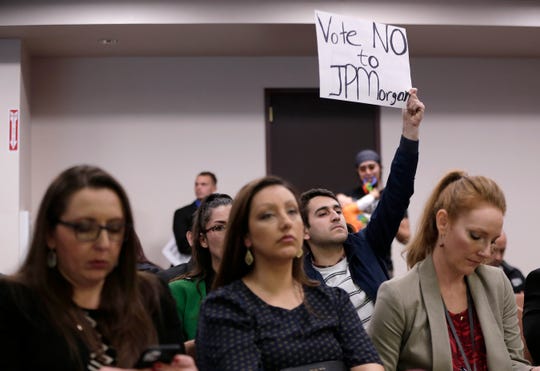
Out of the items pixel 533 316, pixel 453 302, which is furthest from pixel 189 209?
pixel 453 302

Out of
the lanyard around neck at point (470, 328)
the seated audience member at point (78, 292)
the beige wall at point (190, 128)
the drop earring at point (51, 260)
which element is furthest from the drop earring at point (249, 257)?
the beige wall at point (190, 128)

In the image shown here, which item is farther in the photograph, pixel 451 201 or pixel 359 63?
pixel 359 63

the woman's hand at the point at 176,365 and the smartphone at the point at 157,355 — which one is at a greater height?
the smartphone at the point at 157,355

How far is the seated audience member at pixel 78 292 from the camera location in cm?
182

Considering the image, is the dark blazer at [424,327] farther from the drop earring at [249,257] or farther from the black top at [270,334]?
the drop earring at [249,257]

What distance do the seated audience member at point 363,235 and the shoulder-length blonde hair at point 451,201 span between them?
1.03ft

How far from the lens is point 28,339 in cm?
182

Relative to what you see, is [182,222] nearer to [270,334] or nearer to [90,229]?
[270,334]

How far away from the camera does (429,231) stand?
104 inches

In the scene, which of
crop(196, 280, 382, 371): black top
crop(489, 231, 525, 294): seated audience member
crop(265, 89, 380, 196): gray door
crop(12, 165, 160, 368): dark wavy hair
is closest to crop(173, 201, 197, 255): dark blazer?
crop(265, 89, 380, 196): gray door

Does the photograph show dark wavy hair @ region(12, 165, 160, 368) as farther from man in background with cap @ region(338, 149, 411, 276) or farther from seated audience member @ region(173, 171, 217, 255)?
seated audience member @ region(173, 171, 217, 255)

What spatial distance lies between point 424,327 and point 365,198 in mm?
2902

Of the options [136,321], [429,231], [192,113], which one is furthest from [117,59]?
[136,321]

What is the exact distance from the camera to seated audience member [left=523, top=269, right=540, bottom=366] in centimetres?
292
